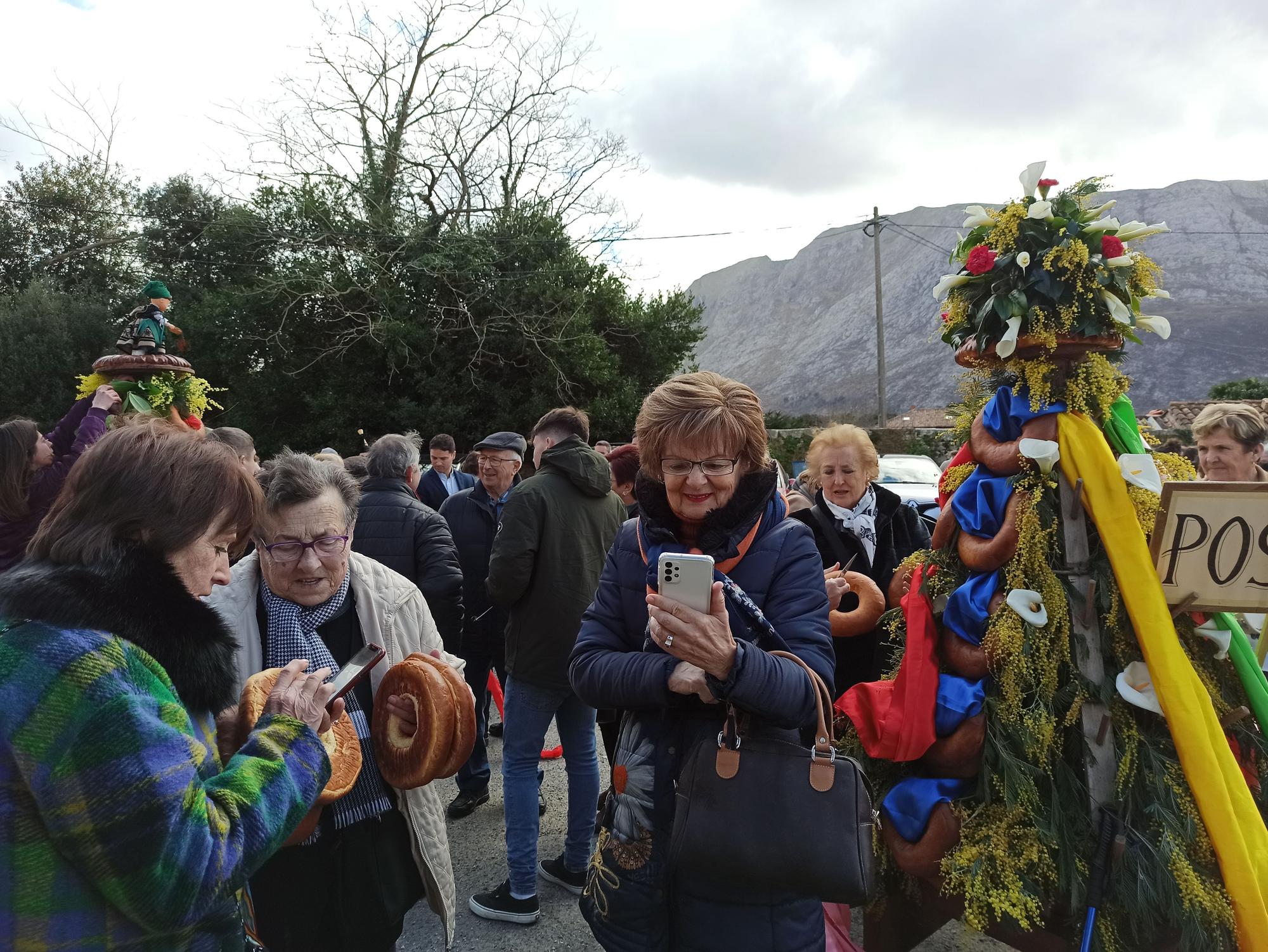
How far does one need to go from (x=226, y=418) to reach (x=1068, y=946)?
17332 millimetres

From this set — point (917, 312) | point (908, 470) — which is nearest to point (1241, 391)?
point (908, 470)

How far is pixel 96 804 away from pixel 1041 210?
2.84m

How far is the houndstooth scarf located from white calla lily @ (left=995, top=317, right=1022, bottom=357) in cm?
220

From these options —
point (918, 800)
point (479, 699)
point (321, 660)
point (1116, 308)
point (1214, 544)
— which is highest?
point (1116, 308)

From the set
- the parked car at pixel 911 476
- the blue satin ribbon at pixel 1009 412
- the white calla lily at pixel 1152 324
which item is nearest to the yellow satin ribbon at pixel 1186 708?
the blue satin ribbon at pixel 1009 412

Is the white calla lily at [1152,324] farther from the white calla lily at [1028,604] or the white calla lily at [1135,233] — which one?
the white calla lily at [1028,604]

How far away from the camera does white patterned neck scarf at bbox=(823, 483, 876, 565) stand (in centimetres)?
342

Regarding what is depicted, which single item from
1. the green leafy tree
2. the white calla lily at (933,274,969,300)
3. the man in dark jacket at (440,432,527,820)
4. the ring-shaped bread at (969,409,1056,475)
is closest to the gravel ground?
the man in dark jacket at (440,432,527,820)

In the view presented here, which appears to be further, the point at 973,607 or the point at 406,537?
the point at 406,537

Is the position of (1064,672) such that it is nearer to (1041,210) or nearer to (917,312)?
(1041,210)

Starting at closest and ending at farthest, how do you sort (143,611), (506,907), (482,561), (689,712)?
(143,611) < (689,712) < (506,907) < (482,561)

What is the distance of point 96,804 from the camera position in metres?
1.12

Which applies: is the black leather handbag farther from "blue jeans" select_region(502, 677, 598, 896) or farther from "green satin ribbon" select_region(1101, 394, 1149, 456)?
"blue jeans" select_region(502, 677, 598, 896)

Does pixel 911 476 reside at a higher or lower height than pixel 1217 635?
lower
